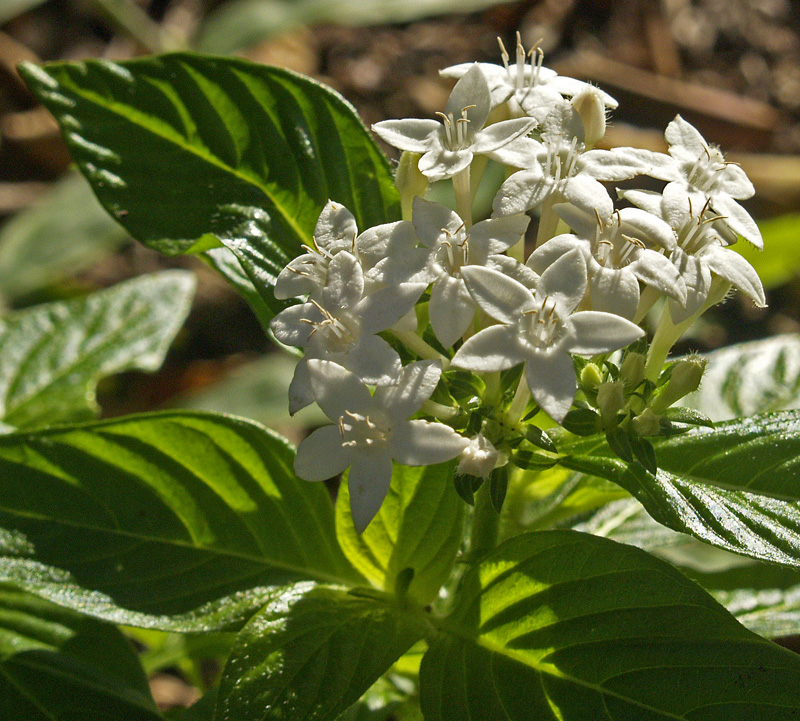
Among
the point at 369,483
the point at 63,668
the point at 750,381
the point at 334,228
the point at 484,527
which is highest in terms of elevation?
the point at 334,228

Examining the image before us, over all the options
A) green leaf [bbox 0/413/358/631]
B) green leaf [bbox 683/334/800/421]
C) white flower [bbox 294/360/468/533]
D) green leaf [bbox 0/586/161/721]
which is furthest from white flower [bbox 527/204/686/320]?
green leaf [bbox 0/586/161/721]

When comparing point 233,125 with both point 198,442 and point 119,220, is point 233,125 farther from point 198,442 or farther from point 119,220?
point 198,442

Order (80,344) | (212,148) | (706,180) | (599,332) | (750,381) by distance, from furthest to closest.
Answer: (80,344) → (750,381) → (212,148) → (706,180) → (599,332)

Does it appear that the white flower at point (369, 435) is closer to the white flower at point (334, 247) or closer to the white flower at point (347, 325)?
the white flower at point (347, 325)

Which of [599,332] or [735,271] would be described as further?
[735,271]

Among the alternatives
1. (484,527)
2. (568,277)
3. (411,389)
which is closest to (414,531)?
(484,527)

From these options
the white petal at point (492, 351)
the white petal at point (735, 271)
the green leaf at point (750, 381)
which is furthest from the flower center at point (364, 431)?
the green leaf at point (750, 381)

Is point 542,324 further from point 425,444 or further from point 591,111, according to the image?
point 591,111
